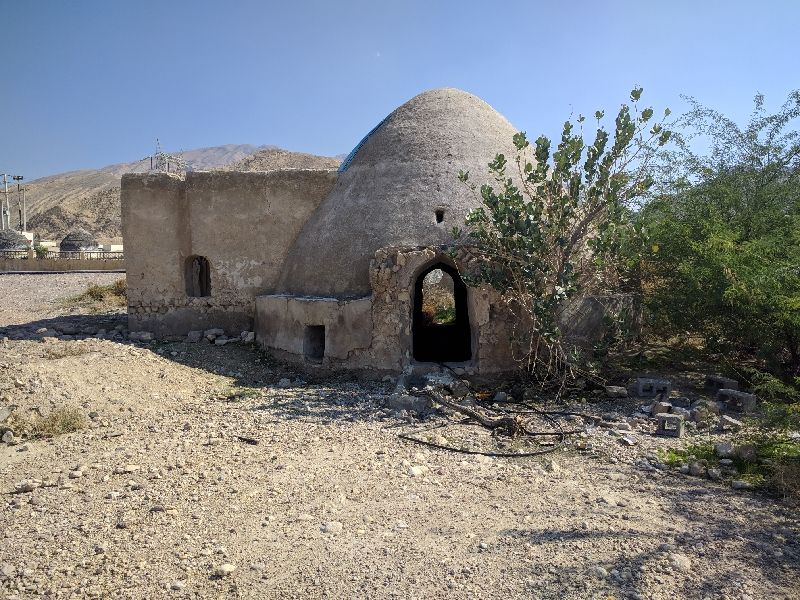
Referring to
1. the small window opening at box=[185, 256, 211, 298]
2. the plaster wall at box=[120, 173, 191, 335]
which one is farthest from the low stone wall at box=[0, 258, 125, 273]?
the plaster wall at box=[120, 173, 191, 335]

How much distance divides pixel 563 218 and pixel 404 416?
124 inches

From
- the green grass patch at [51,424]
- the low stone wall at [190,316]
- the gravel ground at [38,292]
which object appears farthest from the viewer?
the gravel ground at [38,292]

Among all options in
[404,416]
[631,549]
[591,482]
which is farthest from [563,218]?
[631,549]

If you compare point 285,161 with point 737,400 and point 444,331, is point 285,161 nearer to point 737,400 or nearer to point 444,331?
point 444,331

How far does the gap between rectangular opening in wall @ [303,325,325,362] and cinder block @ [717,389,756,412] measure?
215 inches

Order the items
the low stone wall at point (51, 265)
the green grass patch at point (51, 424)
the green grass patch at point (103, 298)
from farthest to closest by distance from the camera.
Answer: the low stone wall at point (51, 265)
the green grass patch at point (103, 298)
the green grass patch at point (51, 424)

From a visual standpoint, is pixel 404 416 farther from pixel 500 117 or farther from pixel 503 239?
pixel 500 117

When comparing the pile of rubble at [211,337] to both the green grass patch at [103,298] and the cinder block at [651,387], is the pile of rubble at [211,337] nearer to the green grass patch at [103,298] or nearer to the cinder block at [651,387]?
→ the green grass patch at [103,298]

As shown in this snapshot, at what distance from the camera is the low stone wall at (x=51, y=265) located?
1112 inches

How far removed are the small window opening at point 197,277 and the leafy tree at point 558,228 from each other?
6061mm

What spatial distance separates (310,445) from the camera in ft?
20.2

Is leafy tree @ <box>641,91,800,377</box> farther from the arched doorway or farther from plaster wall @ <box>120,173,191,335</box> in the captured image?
plaster wall @ <box>120,173,191,335</box>

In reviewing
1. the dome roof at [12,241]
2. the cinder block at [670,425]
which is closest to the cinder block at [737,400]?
the cinder block at [670,425]

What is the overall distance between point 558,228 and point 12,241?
38.5 meters
